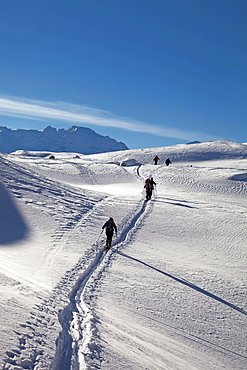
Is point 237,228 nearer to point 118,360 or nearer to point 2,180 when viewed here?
point 118,360

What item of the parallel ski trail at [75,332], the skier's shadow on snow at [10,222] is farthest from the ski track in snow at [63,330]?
the skier's shadow on snow at [10,222]

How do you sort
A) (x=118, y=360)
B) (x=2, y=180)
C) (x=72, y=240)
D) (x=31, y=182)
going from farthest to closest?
(x=31, y=182) < (x=2, y=180) < (x=72, y=240) < (x=118, y=360)

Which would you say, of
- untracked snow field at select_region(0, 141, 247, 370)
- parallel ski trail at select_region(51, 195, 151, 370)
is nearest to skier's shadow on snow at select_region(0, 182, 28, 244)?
untracked snow field at select_region(0, 141, 247, 370)

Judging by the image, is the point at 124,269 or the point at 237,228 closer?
the point at 124,269

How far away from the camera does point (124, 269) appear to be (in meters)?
11.0

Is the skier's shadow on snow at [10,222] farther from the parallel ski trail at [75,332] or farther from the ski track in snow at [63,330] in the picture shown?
the parallel ski trail at [75,332]

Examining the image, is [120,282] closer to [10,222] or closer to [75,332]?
[75,332]

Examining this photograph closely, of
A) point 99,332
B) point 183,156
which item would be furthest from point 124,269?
point 183,156

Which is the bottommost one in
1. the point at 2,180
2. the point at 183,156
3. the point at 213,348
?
the point at 213,348

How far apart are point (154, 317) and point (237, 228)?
10.6 meters

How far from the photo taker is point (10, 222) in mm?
15219

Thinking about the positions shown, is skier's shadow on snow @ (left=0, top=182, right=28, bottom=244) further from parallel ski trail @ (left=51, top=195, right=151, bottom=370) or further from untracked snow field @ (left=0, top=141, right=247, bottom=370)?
parallel ski trail @ (left=51, top=195, right=151, bottom=370)

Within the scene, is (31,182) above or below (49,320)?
above

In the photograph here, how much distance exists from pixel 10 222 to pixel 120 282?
8087 millimetres
